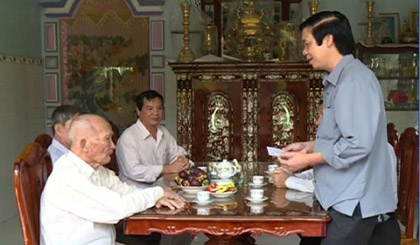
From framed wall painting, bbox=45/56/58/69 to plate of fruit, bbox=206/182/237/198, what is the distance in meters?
4.04

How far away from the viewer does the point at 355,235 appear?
212 cm

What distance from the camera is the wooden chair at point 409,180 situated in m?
2.71

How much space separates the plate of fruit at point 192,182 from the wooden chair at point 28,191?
66cm

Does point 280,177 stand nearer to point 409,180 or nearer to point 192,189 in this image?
point 192,189

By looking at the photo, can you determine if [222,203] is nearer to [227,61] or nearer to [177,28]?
[227,61]

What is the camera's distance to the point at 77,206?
2.14 metres

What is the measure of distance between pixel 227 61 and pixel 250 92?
35cm

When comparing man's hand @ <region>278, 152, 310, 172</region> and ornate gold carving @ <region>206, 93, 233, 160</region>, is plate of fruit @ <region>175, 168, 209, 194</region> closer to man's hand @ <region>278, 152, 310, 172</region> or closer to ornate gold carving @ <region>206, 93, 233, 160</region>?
man's hand @ <region>278, 152, 310, 172</region>

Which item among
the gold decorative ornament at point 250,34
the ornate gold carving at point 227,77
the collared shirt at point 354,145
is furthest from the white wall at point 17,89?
the collared shirt at point 354,145

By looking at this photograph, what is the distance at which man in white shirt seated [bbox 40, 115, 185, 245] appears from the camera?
2.15m

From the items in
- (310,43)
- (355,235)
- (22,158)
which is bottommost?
(355,235)

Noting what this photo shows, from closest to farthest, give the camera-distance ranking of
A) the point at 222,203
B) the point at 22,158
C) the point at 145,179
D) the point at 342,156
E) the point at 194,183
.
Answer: the point at 342,156, the point at 22,158, the point at 222,203, the point at 194,183, the point at 145,179

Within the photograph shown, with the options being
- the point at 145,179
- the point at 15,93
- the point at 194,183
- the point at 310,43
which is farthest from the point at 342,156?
the point at 15,93

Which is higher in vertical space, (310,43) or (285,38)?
(285,38)
